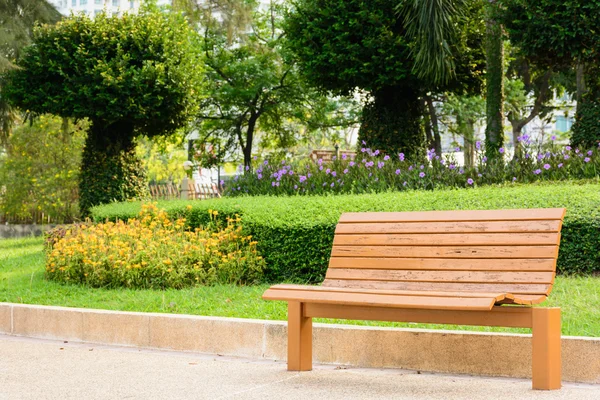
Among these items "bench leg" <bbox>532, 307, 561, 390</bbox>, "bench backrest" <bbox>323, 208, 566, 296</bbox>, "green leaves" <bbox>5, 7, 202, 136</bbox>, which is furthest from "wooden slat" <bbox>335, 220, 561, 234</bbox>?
"green leaves" <bbox>5, 7, 202, 136</bbox>

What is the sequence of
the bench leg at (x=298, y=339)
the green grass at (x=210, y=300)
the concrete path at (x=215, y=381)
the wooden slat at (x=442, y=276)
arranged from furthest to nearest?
the green grass at (x=210, y=300), the bench leg at (x=298, y=339), the wooden slat at (x=442, y=276), the concrete path at (x=215, y=381)

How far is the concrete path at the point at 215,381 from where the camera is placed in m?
5.24

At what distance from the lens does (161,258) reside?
381 inches

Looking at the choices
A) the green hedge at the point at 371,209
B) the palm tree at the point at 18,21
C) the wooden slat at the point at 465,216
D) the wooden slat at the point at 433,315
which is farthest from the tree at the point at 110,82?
the wooden slat at the point at 433,315

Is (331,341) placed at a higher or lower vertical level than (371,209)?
lower

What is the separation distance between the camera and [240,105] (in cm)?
2848

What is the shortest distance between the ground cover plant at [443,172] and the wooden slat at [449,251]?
5133 millimetres

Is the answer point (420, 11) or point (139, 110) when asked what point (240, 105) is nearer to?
point (139, 110)

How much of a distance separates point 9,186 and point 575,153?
60.4 ft

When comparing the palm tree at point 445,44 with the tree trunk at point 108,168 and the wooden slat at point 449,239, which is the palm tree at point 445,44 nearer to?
the tree trunk at point 108,168

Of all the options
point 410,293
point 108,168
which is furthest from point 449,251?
point 108,168

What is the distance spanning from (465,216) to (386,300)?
3.49ft

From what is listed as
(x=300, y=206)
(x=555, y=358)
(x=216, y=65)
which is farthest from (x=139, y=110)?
(x=216, y=65)

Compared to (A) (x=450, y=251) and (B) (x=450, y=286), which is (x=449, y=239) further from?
(B) (x=450, y=286)
